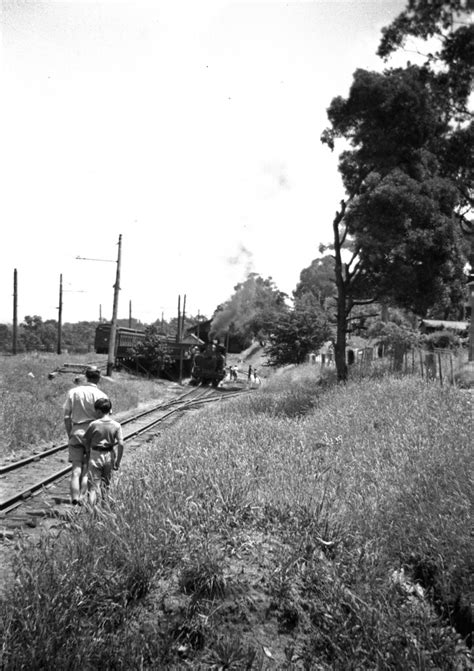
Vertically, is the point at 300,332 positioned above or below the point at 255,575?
above

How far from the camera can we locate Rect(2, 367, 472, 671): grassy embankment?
340cm

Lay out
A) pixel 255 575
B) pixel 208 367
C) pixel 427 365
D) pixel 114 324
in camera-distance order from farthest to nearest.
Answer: pixel 208 367 < pixel 114 324 < pixel 427 365 < pixel 255 575

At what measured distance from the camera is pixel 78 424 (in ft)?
22.0

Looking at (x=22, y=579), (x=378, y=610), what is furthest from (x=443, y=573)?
(x=22, y=579)

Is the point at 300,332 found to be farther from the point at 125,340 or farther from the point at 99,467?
the point at 99,467

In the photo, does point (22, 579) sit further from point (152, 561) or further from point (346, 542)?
point (346, 542)

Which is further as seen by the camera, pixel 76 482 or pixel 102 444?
pixel 76 482

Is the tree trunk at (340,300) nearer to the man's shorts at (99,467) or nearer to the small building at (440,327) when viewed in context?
the man's shorts at (99,467)

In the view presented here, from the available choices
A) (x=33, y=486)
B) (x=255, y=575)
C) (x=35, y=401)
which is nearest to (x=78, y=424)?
(x=33, y=486)

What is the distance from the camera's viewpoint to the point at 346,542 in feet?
15.0

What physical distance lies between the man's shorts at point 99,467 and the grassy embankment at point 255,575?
1.40 ft

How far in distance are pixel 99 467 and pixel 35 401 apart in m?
11.7

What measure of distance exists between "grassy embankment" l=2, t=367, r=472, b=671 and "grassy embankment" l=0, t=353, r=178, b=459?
6929mm

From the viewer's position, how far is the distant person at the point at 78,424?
6.63 meters
